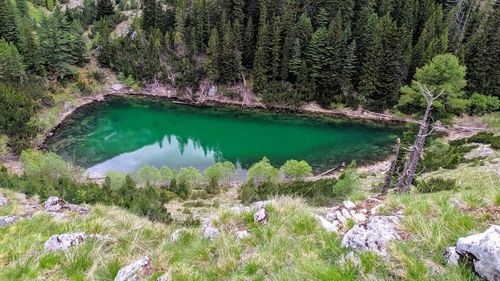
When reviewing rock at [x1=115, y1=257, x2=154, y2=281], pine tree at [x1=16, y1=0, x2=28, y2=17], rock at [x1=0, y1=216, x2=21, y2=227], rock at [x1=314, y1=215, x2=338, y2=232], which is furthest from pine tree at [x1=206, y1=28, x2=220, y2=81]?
rock at [x1=115, y1=257, x2=154, y2=281]

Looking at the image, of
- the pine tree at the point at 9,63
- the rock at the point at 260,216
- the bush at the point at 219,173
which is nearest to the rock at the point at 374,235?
the rock at the point at 260,216

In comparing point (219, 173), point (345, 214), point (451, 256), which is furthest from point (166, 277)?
point (219, 173)

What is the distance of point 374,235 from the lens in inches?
249

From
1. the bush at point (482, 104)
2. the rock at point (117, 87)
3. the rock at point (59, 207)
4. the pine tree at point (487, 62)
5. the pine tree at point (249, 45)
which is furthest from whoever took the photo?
the rock at point (117, 87)

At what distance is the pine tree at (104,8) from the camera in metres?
71.5

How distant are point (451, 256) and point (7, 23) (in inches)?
2524

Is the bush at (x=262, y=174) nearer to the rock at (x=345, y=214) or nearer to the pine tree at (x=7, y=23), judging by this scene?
the rock at (x=345, y=214)

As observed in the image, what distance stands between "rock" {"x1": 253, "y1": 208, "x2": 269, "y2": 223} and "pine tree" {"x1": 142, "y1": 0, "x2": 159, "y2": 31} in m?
61.0

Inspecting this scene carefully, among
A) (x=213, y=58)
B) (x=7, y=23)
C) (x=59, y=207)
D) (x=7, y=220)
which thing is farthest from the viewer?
(x=213, y=58)

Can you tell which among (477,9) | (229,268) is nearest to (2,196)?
(229,268)

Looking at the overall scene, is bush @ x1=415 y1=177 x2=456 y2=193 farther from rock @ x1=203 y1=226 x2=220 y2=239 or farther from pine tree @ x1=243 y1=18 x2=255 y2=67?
pine tree @ x1=243 y1=18 x2=255 y2=67

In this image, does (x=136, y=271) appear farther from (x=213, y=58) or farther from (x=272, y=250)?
(x=213, y=58)

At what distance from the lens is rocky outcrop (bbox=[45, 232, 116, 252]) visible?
779 centimetres

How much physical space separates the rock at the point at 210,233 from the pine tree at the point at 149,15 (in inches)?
2406
